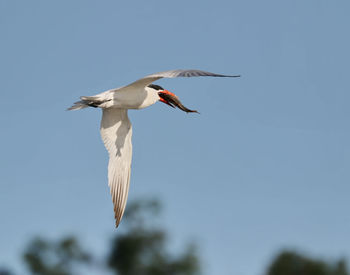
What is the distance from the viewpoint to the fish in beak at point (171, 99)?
14.8 m

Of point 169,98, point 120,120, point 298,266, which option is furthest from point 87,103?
point 298,266

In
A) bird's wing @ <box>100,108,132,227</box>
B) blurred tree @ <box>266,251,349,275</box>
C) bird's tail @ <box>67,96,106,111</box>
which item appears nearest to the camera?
bird's tail @ <box>67,96,106,111</box>

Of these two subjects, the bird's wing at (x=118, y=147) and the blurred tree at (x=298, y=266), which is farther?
the blurred tree at (x=298, y=266)

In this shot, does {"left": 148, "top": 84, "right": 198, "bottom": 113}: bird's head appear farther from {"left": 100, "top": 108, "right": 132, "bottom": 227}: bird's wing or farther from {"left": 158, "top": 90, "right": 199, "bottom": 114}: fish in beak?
{"left": 100, "top": 108, "right": 132, "bottom": 227}: bird's wing

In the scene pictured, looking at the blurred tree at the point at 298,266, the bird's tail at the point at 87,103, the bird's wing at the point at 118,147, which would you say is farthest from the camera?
the blurred tree at the point at 298,266

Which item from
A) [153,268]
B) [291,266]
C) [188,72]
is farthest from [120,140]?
[291,266]

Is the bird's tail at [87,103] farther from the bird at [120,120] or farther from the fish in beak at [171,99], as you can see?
the fish in beak at [171,99]

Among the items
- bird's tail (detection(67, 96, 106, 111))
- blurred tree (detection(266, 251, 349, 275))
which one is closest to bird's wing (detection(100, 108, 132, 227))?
bird's tail (detection(67, 96, 106, 111))

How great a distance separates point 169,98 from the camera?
588 inches

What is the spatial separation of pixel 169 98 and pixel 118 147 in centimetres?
150

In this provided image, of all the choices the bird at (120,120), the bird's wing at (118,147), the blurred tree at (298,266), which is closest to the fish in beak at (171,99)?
the bird at (120,120)

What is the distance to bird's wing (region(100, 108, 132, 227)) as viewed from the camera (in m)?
14.7

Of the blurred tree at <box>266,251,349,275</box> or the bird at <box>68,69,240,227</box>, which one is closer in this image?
the bird at <box>68,69,240,227</box>

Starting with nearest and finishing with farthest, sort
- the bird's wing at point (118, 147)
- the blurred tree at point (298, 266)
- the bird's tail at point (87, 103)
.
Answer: the bird's tail at point (87, 103), the bird's wing at point (118, 147), the blurred tree at point (298, 266)
